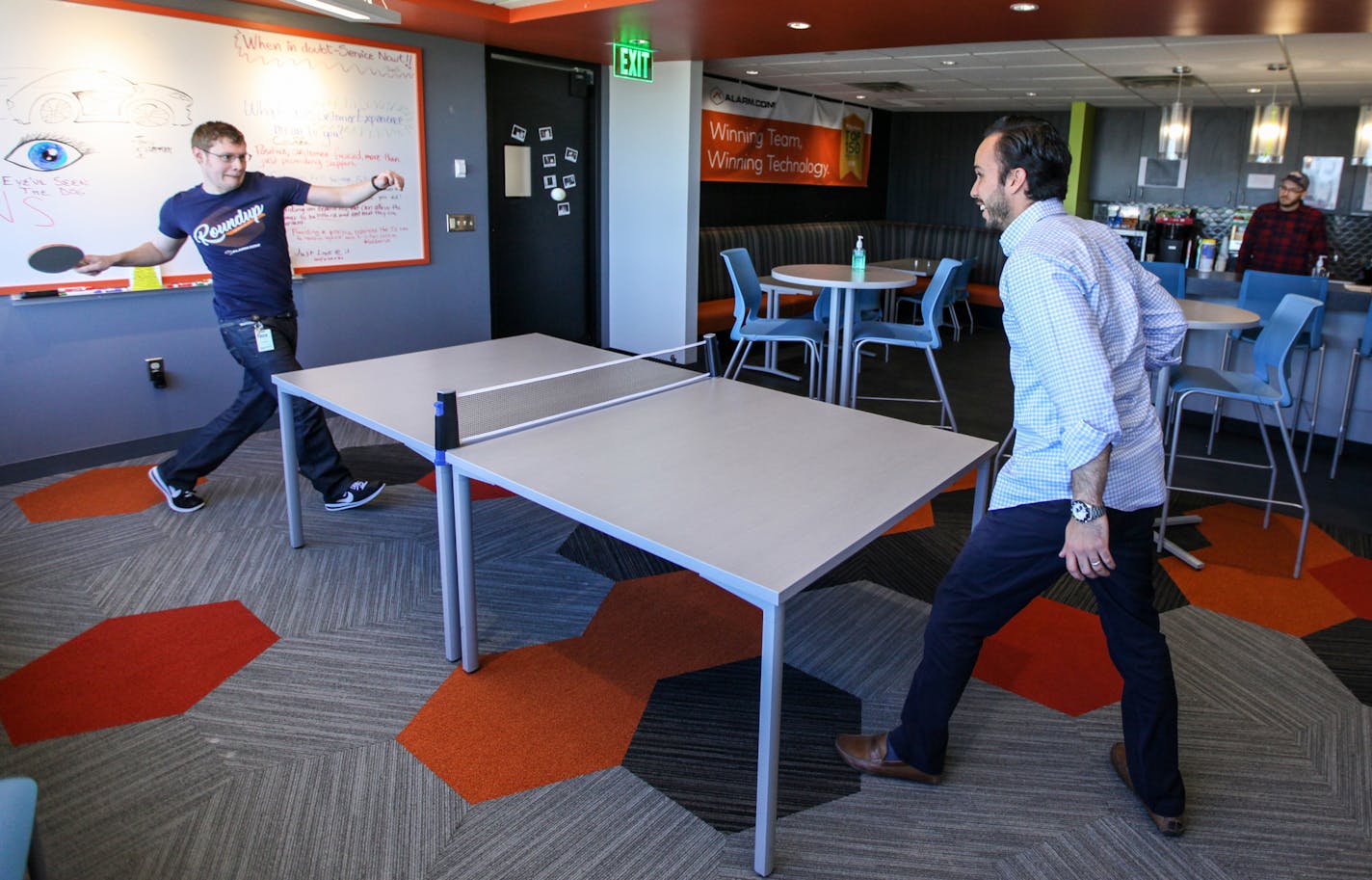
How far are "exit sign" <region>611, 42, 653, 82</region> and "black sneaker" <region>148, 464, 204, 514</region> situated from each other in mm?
3805

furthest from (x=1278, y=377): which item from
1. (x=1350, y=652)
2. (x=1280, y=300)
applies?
(x=1350, y=652)

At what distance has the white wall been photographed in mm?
6840

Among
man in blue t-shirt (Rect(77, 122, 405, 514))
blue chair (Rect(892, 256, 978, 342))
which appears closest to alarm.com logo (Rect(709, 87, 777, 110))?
blue chair (Rect(892, 256, 978, 342))

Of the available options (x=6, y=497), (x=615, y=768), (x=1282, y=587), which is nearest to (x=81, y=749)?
(x=615, y=768)

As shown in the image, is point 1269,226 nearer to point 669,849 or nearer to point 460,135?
point 460,135

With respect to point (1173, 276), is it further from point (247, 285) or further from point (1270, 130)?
point (247, 285)

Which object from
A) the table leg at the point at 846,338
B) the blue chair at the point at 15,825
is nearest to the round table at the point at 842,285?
the table leg at the point at 846,338

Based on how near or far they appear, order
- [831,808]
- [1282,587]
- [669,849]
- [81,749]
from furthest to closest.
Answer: [1282,587], [81,749], [831,808], [669,849]

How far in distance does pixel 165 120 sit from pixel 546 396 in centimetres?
315

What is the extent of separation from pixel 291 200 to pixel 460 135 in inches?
89.9

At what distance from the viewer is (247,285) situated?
13.0 ft

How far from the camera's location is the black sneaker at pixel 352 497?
421cm

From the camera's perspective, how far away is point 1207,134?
30.3 ft

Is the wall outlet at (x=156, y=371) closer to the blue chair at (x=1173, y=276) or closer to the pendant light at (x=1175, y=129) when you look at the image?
the blue chair at (x=1173, y=276)
